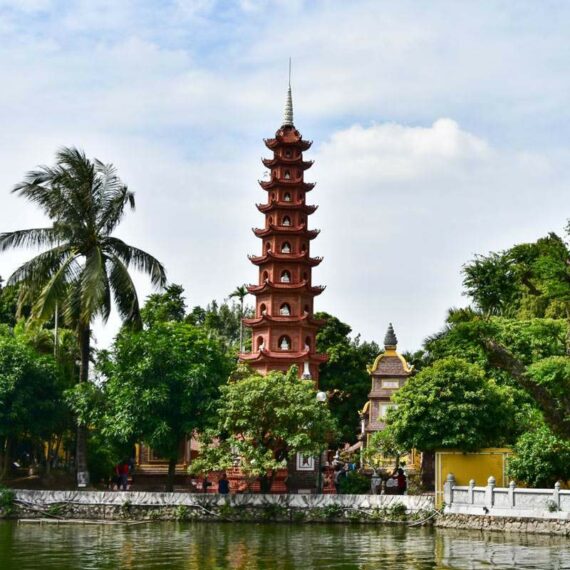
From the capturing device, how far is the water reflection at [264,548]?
20.0m

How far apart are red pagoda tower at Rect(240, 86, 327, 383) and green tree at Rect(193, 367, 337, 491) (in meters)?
12.2

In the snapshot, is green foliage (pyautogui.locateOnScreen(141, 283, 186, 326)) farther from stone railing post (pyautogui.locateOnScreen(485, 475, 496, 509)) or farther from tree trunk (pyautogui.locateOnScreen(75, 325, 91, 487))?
stone railing post (pyautogui.locateOnScreen(485, 475, 496, 509))

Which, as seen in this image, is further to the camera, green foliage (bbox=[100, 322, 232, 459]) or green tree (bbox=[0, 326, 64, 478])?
green tree (bbox=[0, 326, 64, 478])

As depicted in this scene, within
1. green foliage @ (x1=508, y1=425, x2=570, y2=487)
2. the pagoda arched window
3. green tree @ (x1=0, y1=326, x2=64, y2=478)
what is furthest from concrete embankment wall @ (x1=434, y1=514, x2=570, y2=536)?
the pagoda arched window

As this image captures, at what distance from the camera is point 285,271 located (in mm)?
46375

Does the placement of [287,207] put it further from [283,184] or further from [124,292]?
[124,292]

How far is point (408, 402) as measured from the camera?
31625mm

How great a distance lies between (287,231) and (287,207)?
1209 millimetres

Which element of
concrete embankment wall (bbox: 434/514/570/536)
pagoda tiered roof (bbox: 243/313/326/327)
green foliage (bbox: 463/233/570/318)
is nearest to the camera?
concrete embankment wall (bbox: 434/514/570/536)

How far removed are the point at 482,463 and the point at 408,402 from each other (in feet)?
9.87

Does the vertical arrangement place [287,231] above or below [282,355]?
above

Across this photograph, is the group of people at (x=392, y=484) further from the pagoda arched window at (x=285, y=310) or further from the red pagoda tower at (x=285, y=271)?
the pagoda arched window at (x=285, y=310)

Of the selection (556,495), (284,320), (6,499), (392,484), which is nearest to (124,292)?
(6,499)

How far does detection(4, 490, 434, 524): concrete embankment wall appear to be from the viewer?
29.9 metres
